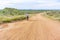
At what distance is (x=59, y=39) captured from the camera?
1102 cm

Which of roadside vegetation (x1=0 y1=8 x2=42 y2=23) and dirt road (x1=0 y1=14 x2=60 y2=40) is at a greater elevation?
dirt road (x1=0 y1=14 x2=60 y2=40)

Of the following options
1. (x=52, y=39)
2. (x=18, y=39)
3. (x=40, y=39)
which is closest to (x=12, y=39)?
(x=18, y=39)

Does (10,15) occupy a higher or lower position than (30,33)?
lower

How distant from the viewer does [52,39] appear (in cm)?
1094

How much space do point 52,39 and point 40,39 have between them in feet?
2.66

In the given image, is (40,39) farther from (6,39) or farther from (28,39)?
(6,39)

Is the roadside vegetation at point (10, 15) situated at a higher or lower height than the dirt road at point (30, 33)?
lower

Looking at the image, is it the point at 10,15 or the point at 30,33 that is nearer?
the point at 30,33

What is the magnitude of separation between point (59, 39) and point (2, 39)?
12.8 ft

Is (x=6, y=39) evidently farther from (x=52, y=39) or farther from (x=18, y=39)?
(x=52, y=39)

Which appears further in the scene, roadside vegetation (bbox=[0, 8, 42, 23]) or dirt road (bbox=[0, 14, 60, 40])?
roadside vegetation (bbox=[0, 8, 42, 23])

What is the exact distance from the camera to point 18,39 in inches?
432

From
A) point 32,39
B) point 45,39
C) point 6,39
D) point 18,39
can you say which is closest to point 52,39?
point 45,39

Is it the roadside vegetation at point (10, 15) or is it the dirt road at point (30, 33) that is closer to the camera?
the dirt road at point (30, 33)
